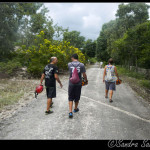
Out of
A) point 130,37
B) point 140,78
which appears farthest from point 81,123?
point 130,37

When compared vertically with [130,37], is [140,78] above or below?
below

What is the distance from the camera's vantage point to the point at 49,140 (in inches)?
123

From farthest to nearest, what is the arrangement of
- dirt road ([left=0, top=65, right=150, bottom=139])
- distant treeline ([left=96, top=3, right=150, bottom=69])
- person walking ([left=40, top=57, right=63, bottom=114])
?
distant treeline ([left=96, top=3, right=150, bottom=69])
person walking ([left=40, top=57, right=63, bottom=114])
dirt road ([left=0, top=65, right=150, bottom=139])

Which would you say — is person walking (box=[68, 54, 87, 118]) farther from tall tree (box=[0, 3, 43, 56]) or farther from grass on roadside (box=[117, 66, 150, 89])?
tall tree (box=[0, 3, 43, 56])

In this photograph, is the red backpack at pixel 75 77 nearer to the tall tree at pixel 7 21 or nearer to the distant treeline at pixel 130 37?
the tall tree at pixel 7 21

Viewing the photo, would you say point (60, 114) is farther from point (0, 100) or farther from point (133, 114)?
point (0, 100)

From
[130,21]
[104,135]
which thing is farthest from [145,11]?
[104,135]

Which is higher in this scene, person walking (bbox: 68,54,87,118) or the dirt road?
person walking (bbox: 68,54,87,118)

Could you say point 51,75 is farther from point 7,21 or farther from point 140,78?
point 140,78

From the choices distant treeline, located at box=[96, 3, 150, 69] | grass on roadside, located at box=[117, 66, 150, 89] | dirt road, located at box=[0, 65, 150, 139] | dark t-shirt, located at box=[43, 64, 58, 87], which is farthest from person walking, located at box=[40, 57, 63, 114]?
distant treeline, located at box=[96, 3, 150, 69]

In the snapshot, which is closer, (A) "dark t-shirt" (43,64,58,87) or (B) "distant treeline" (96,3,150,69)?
(A) "dark t-shirt" (43,64,58,87)

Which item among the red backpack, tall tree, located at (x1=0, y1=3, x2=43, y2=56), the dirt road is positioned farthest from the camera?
tall tree, located at (x1=0, y1=3, x2=43, y2=56)

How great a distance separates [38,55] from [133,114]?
9910 mm

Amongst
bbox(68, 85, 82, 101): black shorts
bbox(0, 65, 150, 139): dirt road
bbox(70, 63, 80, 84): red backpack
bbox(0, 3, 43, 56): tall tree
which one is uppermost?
bbox(0, 3, 43, 56): tall tree
